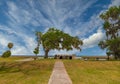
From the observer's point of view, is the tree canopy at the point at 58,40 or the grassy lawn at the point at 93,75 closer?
the grassy lawn at the point at 93,75

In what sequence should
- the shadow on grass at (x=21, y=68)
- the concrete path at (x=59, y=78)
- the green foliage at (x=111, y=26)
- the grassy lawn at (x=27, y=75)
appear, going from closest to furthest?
1. the concrete path at (x=59, y=78)
2. the grassy lawn at (x=27, y=75)
3. the shadow on grass at (x=21, y=68)
4. the green foliage at (x=111, y=26)

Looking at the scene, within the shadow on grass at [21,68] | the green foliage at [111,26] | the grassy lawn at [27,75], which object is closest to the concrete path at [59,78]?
the grassy lawn at [27,75]

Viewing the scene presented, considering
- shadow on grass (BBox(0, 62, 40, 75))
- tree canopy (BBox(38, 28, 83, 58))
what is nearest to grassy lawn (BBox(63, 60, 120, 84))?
shadow on grass (BBox(0, 62, 40, 75))

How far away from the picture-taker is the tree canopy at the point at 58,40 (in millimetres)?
73750

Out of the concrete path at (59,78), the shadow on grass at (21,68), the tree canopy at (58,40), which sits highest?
the tree canopy at (58,40)

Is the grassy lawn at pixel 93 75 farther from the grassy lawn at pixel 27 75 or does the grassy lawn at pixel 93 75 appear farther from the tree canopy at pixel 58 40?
the tree canopy at pixel 58 40

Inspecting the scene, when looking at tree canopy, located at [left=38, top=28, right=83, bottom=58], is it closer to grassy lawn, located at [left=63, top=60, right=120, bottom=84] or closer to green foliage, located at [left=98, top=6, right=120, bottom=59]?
green foliage, located at [left=98, top=6, right=120, bottom=59]

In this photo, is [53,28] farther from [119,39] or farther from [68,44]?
[119,39]

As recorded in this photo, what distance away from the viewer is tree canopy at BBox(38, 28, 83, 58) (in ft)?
242

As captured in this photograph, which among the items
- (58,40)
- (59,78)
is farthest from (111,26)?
(59,78)

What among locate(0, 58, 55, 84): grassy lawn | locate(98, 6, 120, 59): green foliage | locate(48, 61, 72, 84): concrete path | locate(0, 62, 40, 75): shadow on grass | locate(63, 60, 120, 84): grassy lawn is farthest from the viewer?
locate(98, 6, 120, 59): green foliage

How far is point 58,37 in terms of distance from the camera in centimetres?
7400

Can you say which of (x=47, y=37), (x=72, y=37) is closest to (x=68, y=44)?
(x=72, y=37)

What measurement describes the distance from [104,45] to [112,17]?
32.2ft
